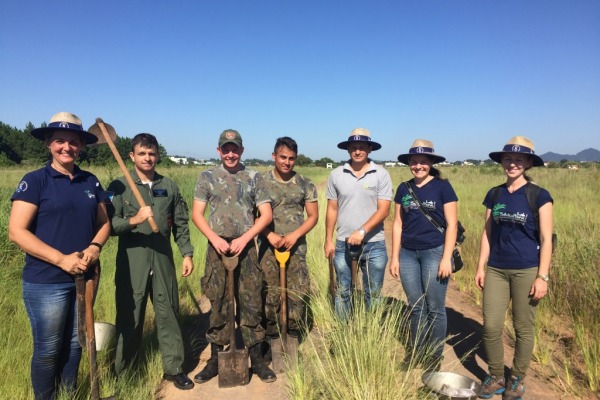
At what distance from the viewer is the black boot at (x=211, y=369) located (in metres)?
3.60

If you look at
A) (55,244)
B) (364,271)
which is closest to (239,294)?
(364,271)

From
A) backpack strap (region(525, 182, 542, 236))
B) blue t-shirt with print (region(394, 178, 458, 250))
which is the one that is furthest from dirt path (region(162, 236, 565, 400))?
backpack strap (region(525, 182, 542, 236))

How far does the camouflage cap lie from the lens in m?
3.53

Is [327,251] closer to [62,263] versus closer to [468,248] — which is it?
[62,263]

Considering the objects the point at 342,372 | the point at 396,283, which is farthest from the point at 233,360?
the point at 396,283

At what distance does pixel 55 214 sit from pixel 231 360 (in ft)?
6.60

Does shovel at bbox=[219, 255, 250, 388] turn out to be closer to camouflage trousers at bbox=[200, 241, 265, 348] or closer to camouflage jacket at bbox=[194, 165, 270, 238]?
camouflage trousers at bbox=[200, 241, 265, 348]

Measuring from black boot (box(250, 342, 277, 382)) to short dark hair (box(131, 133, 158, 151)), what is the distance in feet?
7.28

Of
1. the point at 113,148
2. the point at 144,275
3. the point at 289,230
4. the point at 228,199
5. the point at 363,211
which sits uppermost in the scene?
the point at 113,148

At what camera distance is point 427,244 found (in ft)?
11.5

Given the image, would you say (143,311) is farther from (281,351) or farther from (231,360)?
(281,351)

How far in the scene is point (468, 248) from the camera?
25.3ft

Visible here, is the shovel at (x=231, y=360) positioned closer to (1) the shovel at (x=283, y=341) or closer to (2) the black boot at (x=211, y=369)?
(2) the black boot at (x=211, y=369)

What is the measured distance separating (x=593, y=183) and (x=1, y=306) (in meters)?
18.8
